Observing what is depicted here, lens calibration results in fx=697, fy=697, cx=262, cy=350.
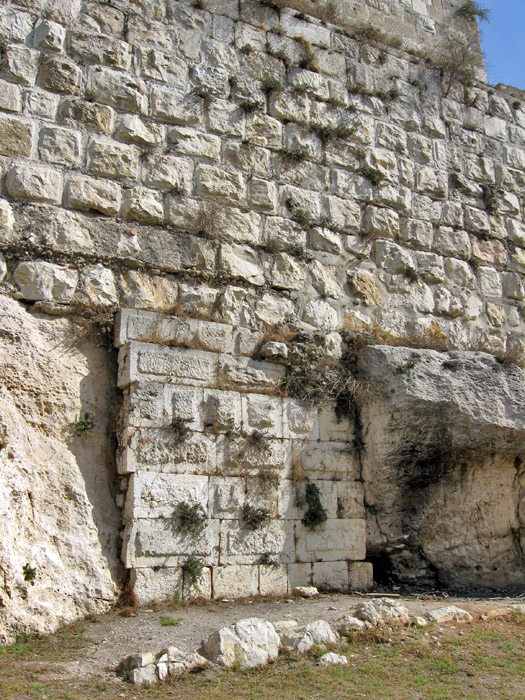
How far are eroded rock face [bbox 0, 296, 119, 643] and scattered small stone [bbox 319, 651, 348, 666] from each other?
1.81 metres

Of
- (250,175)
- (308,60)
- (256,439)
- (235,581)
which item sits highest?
(308,60)

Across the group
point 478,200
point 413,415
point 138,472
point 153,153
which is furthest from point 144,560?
point 478,200

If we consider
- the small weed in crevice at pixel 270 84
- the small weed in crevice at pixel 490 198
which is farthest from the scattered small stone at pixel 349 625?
the small weed in crevice at pixel 490 198

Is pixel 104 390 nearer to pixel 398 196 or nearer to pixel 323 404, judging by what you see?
pixel 323 404

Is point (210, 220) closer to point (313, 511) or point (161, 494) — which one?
point (161, 494)

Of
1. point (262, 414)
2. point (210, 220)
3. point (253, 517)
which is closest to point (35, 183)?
point (210, 220)

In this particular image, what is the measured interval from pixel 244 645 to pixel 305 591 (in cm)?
178

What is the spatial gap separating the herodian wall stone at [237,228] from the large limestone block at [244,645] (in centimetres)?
127

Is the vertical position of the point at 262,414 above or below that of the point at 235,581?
above

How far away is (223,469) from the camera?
6.09 meters

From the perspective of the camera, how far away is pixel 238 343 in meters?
6.59

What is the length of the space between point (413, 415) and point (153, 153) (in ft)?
11.8

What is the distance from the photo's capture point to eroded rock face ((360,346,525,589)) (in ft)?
22.0

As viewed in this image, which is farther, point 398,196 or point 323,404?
point 398,196
